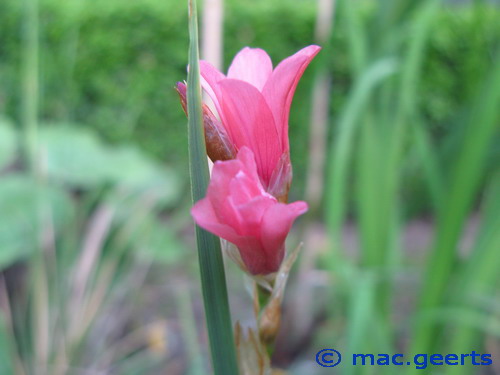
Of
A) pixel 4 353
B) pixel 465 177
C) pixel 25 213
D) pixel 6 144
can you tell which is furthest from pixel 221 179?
pixel 6 144

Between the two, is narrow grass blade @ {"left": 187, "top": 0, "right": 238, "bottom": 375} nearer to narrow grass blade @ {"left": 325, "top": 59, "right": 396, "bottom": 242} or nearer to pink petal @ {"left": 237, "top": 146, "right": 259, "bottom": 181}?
pink petal @ {"left": 237, "top": 146, "right": 259, "bottom": 181}

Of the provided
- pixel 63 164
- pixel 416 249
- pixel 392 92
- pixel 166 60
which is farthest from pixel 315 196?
pixel 166 60

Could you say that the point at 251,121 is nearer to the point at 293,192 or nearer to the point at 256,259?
the point at 256,259

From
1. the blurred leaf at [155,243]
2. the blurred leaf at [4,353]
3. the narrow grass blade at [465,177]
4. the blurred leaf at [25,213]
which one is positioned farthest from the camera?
the blurred leaf at [155,243]

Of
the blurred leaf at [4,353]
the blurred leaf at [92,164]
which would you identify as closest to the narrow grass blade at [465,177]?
the blurred leaf at [4,353]

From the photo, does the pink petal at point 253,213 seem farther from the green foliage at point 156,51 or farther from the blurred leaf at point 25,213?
the green foliage at point 156,51

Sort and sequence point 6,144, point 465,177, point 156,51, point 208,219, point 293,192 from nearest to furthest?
1. point 208,219
2. point 465,177
3. point 6,144
4. point 156,51
5. point 293,192
